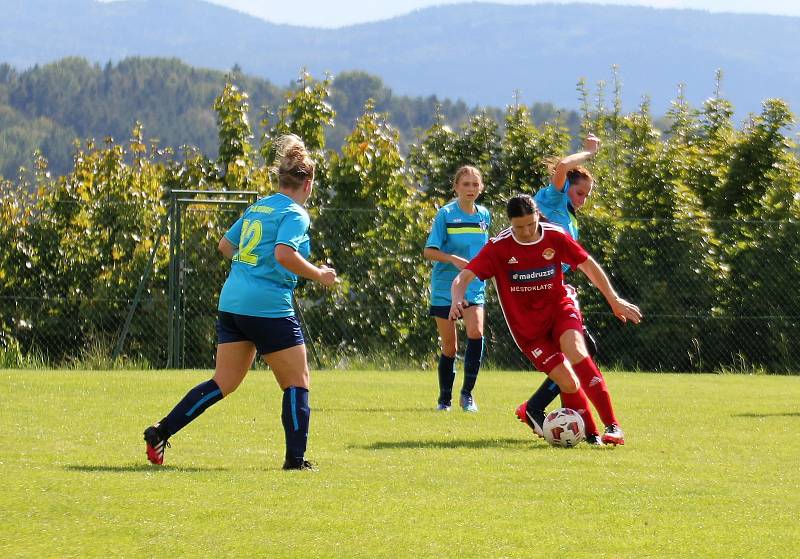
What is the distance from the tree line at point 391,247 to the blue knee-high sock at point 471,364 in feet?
19.9

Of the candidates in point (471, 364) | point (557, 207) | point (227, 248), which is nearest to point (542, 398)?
point (557, 207)

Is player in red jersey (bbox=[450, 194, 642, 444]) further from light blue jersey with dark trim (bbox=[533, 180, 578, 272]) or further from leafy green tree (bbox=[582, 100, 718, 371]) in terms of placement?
leafy green tree (bbox=[582, 100, 718, 371])

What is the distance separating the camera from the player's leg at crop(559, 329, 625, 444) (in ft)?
28.9

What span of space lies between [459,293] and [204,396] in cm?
195

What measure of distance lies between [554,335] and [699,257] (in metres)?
9.62

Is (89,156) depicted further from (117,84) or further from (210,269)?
(117,84)

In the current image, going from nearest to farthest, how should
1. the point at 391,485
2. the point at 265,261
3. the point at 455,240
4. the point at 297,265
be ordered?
the point at 391,485 → the point at 297,265 → the point at 265,261 → the point at 455,240

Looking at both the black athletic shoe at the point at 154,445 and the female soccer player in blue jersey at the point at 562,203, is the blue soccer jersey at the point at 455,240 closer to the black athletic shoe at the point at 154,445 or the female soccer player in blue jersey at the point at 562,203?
the female soccer player in blue jersey at the point at 562,203

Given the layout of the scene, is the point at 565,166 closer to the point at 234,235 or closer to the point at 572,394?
the point at 572,394

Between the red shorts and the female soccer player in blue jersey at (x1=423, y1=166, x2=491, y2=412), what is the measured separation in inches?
87.7

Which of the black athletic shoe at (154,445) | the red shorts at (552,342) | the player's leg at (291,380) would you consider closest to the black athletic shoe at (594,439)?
the red shorts at (552,342)

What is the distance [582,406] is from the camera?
8.84m

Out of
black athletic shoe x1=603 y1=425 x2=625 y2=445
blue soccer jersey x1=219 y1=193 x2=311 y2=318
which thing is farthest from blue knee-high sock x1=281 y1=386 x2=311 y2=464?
black athletic shoe x1=603 y1=425 x2=625 y2=445

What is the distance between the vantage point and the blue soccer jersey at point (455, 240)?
11133mm
